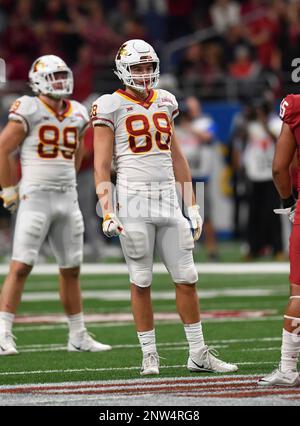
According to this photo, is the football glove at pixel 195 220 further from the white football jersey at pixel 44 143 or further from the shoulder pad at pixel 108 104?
the white football jersey at pixel 44 143

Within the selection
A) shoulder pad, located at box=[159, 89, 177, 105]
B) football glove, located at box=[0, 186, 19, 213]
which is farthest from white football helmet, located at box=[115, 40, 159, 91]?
football glove, located at box=[0, 186, 19, 213]

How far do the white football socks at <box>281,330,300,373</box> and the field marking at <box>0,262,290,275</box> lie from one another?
748 cm

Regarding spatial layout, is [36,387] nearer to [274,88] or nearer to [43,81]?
[43,81]

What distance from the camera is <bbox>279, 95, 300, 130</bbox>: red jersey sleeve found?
21.5 feet

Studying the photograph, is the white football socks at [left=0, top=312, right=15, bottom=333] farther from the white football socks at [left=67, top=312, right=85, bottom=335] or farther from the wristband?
the wristband

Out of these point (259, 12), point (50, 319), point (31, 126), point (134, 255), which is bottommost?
point (50, 319)

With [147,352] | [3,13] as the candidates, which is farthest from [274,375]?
[3,13]

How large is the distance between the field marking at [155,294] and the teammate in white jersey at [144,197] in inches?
174

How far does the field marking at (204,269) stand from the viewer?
14289mm

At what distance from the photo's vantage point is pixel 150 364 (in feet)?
23.4

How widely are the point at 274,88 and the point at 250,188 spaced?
2.01 meters

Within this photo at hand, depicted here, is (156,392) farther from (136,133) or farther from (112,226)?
(136,133)

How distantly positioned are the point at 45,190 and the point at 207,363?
6.57 feet
